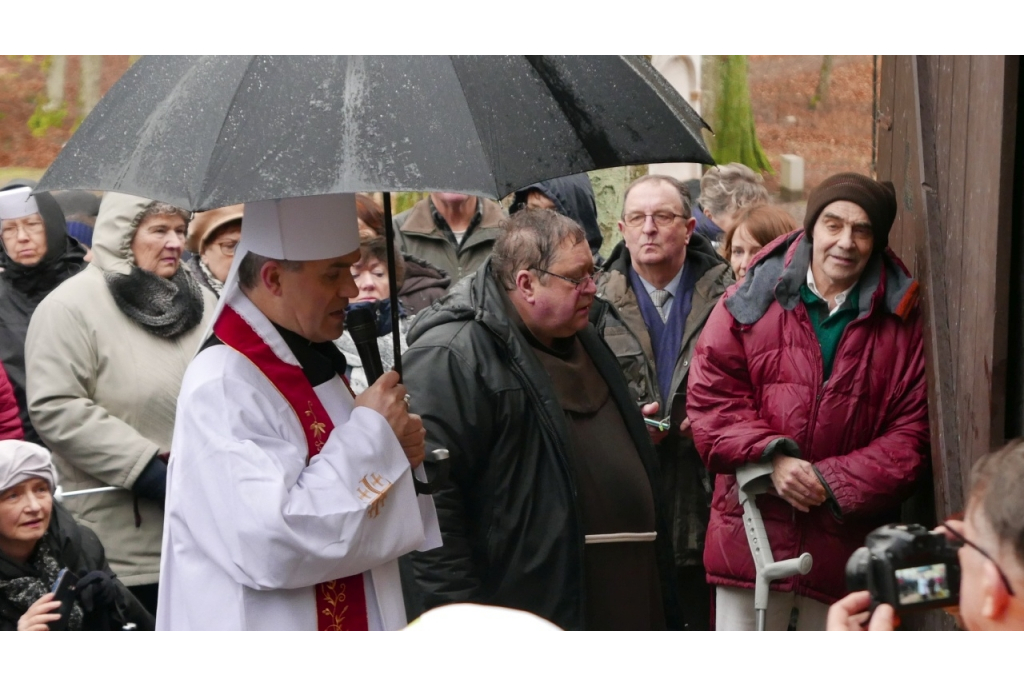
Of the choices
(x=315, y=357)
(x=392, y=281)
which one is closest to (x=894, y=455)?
(x=392, y=281)

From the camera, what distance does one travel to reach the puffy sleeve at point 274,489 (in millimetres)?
2896

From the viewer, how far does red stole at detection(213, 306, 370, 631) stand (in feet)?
10.2

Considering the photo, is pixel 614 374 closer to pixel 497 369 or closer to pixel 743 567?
pixel 497 369

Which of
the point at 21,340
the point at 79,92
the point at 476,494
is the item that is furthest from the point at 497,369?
the point at 79,92

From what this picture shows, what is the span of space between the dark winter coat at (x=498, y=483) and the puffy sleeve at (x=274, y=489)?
934 mm

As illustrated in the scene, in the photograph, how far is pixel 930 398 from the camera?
450 centimetres

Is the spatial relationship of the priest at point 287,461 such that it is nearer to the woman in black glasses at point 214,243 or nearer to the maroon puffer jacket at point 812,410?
the maroon puffer jacket at point 812,410

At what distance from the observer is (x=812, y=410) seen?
4574 mm

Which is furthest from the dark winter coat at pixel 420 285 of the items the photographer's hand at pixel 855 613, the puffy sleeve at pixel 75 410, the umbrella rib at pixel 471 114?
the photographer's hand at pixel 855 613

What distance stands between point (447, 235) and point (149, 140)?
3648mm

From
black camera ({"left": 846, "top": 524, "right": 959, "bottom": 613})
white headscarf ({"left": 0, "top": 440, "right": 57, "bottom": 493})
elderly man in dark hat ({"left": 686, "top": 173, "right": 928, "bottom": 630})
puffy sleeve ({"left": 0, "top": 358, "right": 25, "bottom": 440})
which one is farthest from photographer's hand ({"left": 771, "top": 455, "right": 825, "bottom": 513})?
puffy sleeve ({"left": 0, "top": 358, "right": 25, "bottom": 440})

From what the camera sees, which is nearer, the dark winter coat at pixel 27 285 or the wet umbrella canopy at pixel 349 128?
the wet umbrella canopy at pixel 349 128

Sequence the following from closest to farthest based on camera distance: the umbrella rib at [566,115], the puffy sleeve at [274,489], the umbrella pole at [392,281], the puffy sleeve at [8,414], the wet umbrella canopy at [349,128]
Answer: the wet umbrella canopy at [349,128], the puffy sleeve at [274,489], the umbrella rib at [566,115], the umbrella pole at [392,281], the puffy sleeve at [8,414]

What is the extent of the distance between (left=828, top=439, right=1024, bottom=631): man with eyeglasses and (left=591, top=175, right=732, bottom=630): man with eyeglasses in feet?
9.51
